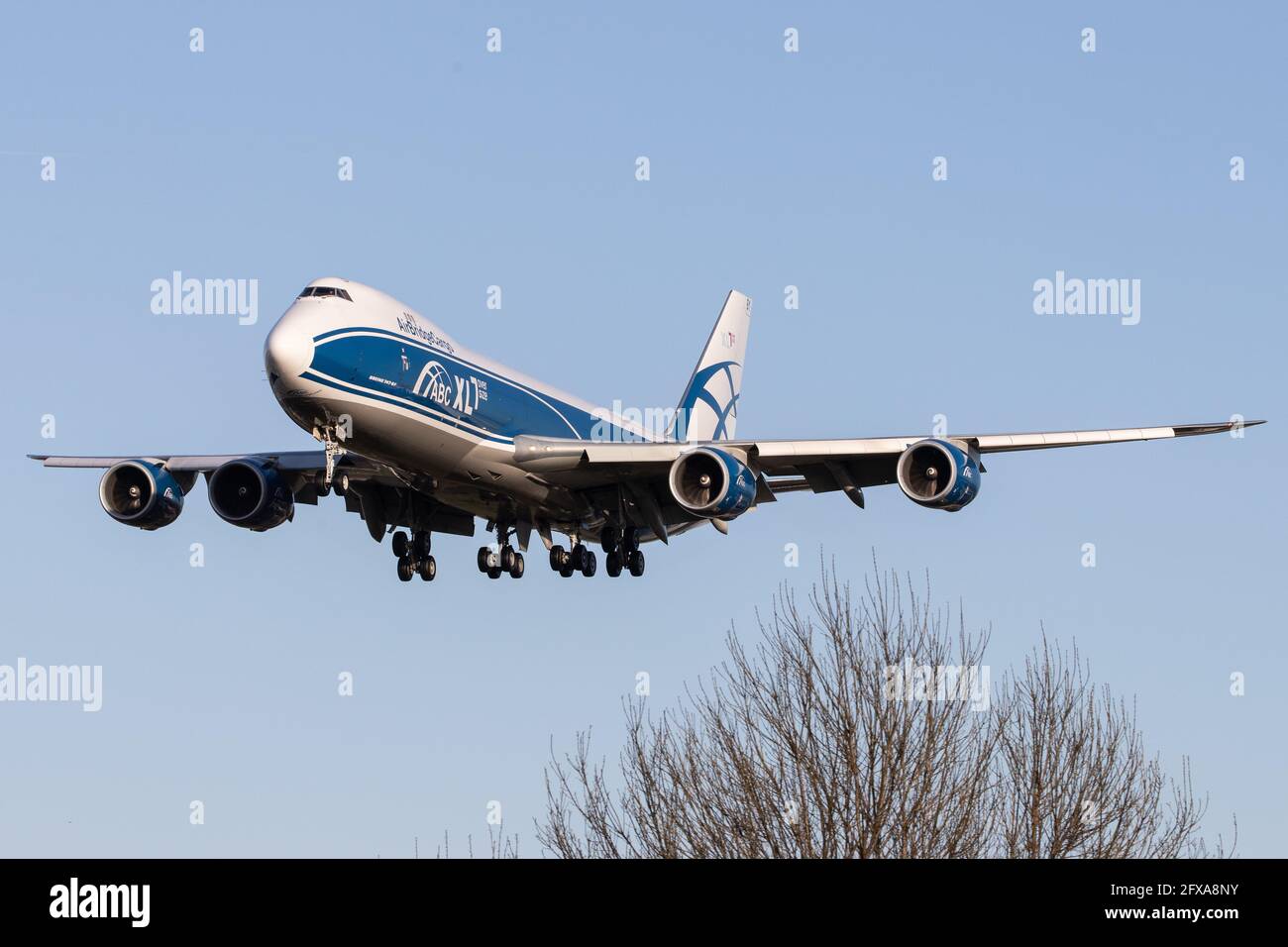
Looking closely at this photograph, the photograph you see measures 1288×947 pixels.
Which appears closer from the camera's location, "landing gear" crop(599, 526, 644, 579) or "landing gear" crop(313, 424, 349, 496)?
"landing gear" crop(313, 424, 349, 496)

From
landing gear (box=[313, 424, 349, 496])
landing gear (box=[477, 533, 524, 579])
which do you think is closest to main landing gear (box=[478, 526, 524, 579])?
landing gear (box=[477, 533, 524, 579])

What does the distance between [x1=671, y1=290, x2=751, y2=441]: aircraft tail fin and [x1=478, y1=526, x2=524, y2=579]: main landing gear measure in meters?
11.2

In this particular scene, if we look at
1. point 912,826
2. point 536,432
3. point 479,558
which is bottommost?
point 912,826

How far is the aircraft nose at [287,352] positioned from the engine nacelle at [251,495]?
7.73 m

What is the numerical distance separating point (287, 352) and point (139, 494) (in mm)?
10070

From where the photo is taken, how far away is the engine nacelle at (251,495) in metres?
42.3

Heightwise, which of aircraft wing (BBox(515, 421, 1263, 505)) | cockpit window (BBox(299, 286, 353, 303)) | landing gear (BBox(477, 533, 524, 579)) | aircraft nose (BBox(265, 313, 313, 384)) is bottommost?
landing gear (BBox(477, 533, 524, 579))

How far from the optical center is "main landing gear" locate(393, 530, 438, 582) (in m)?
44.0

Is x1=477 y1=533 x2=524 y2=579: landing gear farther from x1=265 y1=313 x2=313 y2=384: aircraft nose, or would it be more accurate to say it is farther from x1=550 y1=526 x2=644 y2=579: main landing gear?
x1=265 y1=313 x2=313 y2=384: aircraft nose

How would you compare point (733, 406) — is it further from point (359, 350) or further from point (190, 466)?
point (359, 350)

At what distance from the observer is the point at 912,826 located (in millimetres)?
33031
